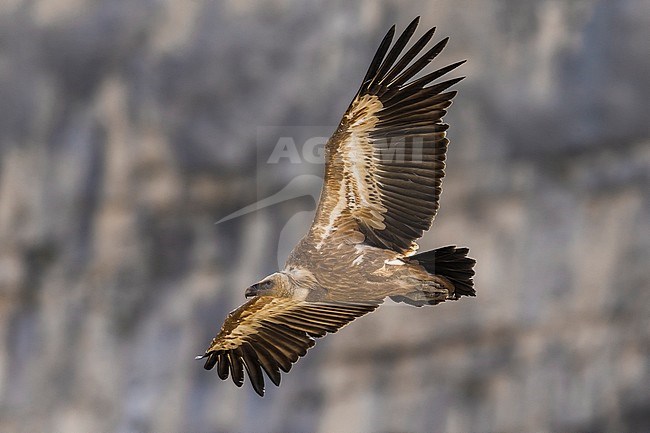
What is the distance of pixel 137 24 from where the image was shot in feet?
18.2

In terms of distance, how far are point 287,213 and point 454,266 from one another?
1.92 m

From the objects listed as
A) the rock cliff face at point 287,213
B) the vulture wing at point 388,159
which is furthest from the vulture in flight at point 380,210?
the rock cliff face at point 287,213

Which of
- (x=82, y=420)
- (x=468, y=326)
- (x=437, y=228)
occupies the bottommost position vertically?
(x=82, y=420)

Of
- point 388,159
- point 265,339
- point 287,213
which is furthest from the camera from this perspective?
point 287,213

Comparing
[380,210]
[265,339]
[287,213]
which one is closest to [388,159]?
[380,210]

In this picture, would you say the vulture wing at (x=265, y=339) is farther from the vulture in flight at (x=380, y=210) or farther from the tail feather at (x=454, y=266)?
the tail feather at (x=454, y=266)

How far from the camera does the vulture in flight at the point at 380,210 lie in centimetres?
383

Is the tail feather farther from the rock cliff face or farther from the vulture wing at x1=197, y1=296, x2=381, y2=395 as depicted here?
the rock cliff face

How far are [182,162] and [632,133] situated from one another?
2363 millimetres

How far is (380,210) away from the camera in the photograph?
402 centimetres

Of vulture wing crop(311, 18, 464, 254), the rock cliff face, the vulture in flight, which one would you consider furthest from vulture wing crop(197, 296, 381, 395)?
the rock cliff face

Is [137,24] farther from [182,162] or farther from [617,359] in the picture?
[617,359]

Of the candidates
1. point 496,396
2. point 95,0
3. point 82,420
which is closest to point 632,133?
point 496,396

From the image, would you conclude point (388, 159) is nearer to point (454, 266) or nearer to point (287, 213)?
point (454, 266)
